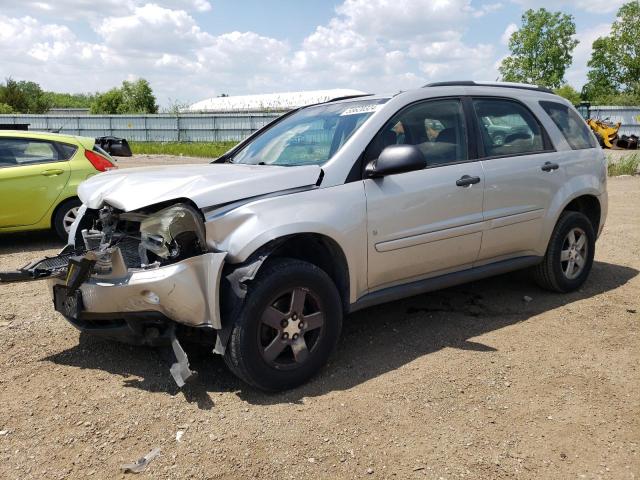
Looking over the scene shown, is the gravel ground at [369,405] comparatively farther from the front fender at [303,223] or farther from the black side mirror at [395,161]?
the black side mirror at [395,161]

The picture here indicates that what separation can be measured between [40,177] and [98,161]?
752mm

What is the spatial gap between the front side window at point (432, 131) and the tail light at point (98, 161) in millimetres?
4947

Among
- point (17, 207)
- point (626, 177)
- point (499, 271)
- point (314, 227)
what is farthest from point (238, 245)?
point (626, 177)

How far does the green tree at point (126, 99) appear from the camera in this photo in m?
61.0

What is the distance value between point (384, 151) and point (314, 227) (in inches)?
29.1

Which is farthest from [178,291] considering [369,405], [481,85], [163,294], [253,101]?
[253,101]

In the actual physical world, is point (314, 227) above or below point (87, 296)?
above

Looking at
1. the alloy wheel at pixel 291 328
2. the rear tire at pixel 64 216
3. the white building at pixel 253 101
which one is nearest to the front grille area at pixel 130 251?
the alloy wheel at pixel 291 328

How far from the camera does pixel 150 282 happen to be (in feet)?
11.1

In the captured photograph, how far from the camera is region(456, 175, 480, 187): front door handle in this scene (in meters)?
4.45

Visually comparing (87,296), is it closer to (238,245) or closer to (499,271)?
(238,245)

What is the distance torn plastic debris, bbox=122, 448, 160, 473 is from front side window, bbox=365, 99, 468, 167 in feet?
7.62

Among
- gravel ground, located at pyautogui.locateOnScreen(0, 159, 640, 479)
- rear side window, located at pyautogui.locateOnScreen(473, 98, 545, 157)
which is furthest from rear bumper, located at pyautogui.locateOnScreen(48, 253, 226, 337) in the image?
rear side window, located at pyautogui.locateOnScreen(473, 98, 545, 157)

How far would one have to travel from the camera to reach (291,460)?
117 inches
